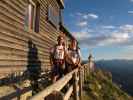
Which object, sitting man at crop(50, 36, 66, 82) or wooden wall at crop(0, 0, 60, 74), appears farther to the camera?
sitting man at crop(50, 36, 66, 82)

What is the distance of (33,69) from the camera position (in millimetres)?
11453

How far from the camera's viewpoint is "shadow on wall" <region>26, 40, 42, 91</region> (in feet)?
35.4

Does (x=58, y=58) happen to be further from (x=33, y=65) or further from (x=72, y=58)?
(x=33, y=65)

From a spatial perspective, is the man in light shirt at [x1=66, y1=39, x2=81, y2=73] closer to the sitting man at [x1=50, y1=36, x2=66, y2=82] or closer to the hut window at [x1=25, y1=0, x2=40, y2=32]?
the sitting man at [x1=50, y1=36, x2=66, y2=82]

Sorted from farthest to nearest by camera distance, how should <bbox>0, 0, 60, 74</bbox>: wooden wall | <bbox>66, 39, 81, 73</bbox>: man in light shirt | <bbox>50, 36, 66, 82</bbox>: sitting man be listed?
1. <bbox>66, 39, 81, 73</bbox>: man in light shirt
2. <bbox>50, 36, 66, 82</bbox>: sitting man
3. <bbox>0, 0, 60, 74</bbox>: wooden wall

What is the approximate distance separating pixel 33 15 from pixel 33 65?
2.03 m

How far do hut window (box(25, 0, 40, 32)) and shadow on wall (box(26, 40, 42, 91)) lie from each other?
2.62 ft

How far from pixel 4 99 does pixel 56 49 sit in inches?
110

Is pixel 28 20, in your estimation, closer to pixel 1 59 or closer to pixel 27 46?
pixel 27 46

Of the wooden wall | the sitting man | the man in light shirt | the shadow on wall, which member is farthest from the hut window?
the sitting man

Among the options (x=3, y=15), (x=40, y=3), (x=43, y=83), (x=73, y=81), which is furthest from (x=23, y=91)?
(x=40, y=3)

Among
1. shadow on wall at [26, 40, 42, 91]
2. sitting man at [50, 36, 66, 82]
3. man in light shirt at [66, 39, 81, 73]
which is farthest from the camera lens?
shadow on wall at [26, 40, 42, 91]

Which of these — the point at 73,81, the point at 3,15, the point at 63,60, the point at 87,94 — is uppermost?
the point at 3,15

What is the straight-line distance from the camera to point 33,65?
11484mm
